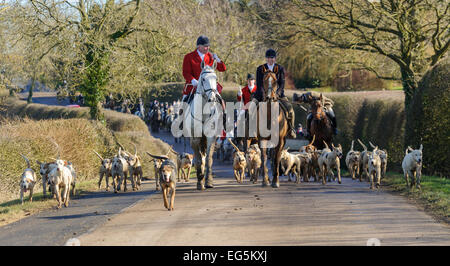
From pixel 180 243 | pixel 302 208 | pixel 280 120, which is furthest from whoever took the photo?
pixel 280 120

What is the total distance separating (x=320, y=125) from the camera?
1945 cm

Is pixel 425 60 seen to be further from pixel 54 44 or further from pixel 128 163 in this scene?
pixel 54 44

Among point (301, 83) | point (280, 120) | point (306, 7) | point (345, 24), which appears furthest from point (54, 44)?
point (301, 83)

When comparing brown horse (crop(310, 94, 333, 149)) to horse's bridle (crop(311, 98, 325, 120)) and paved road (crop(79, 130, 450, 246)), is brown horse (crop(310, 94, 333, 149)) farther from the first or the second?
paved road (crop(79, 130, 450, 246))

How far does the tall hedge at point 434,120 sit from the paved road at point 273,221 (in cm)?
396

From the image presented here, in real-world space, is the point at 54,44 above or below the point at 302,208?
above

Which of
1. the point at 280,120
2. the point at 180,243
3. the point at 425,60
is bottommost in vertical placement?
the point at 180,243

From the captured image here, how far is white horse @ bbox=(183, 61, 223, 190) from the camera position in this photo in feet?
46.8

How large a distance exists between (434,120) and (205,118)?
276 inches

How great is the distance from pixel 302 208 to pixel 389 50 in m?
12.8

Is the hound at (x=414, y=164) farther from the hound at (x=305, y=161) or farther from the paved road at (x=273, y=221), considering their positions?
the hound at (x=305, y=161)

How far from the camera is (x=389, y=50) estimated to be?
22984mm
